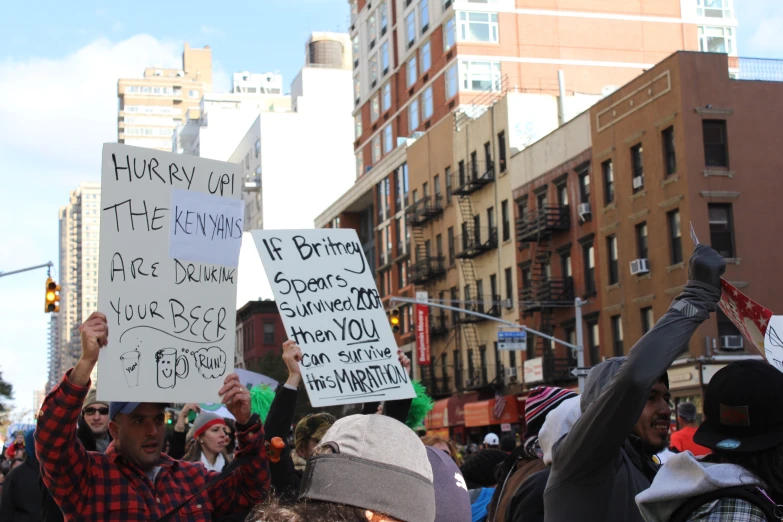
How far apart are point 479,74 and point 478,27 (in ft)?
7.43

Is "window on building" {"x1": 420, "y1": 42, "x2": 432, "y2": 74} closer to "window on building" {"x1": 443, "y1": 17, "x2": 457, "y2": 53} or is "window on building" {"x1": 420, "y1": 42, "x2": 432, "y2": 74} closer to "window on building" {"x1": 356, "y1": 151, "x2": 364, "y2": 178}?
"window on building" {"x1": 443, "y1": 17, "x2": 457, "y2": 53}

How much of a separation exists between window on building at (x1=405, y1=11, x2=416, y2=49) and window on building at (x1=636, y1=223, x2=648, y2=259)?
26.3 meters

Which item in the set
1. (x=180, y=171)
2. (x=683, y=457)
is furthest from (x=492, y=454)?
(x=683, y=457)

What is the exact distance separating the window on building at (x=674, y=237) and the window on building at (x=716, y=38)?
22887 millimetres

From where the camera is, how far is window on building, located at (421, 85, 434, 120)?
56.8 m

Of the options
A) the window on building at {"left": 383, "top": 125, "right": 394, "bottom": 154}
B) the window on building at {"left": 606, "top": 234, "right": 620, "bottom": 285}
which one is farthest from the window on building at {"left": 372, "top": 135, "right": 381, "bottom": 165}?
the window on building at {"left": 606, "top": 234, "right": 620, "bottom": 285}

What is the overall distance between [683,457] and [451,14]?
5127 cm

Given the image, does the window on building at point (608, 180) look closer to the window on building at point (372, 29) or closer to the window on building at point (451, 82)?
the window on building at point (451, 82)

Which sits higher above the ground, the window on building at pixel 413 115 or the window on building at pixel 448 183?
the window on building at pixel 413 115

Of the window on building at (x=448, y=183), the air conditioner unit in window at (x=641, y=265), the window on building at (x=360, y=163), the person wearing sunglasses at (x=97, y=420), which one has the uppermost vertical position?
the window on building at (x=360, y=163)

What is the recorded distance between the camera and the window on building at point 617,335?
37250 mm

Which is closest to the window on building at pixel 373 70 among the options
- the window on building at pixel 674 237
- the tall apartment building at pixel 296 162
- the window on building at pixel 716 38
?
the window on building at pixel 716 38

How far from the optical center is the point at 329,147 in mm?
96375

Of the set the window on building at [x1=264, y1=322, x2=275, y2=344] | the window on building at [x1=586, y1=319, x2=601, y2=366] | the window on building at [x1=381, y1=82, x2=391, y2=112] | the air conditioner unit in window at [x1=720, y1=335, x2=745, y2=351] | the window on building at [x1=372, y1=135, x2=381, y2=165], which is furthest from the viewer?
the window on building at [x1=264, y1=322, x2=275, y2=344]
